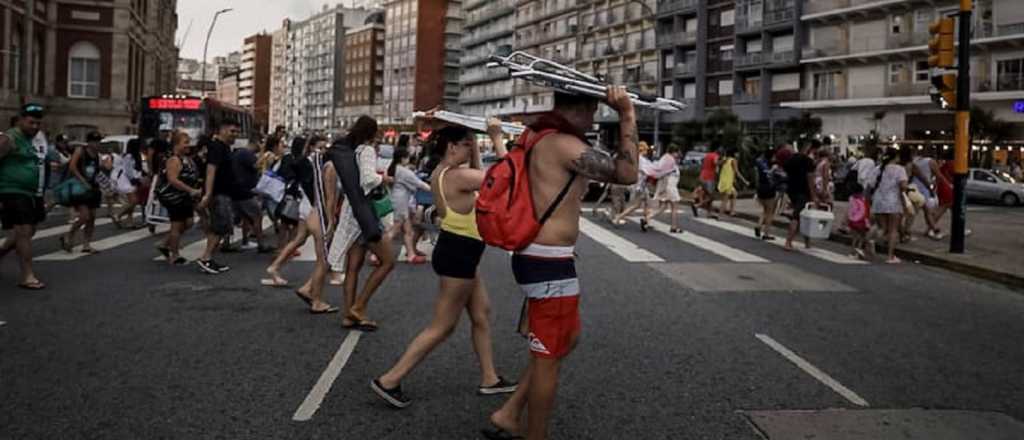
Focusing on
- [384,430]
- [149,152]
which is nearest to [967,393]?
[384,430]

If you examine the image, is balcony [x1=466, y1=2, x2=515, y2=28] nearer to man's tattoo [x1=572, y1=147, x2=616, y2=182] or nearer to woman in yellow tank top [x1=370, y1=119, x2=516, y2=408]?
woman in yellow tank top [x1=370, y1=119, x2=516, y2=408]

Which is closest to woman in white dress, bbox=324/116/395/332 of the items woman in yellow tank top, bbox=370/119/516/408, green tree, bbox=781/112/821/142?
woman in yellow tank top, bbox=370/119/516/408

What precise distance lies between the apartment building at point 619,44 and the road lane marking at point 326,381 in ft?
202

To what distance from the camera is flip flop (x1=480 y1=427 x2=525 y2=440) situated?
173 inches

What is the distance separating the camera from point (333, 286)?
949cm

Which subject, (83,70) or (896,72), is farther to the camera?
(896,72)

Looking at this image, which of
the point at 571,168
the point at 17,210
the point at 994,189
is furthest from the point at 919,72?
the point at 571,168

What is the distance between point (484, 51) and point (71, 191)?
99.1 metres

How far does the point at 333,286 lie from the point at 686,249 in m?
6.15

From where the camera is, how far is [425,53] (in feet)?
404

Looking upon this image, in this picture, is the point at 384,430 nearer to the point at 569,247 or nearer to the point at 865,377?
the point at 569,247

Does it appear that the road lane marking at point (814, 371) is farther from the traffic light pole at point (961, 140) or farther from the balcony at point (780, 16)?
the balcony at point (780, 16)

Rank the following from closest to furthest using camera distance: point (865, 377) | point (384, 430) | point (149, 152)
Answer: point (384, 430), point (865, 377), point (149, 152)

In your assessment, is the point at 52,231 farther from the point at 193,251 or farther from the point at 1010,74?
the point at 1010,74
